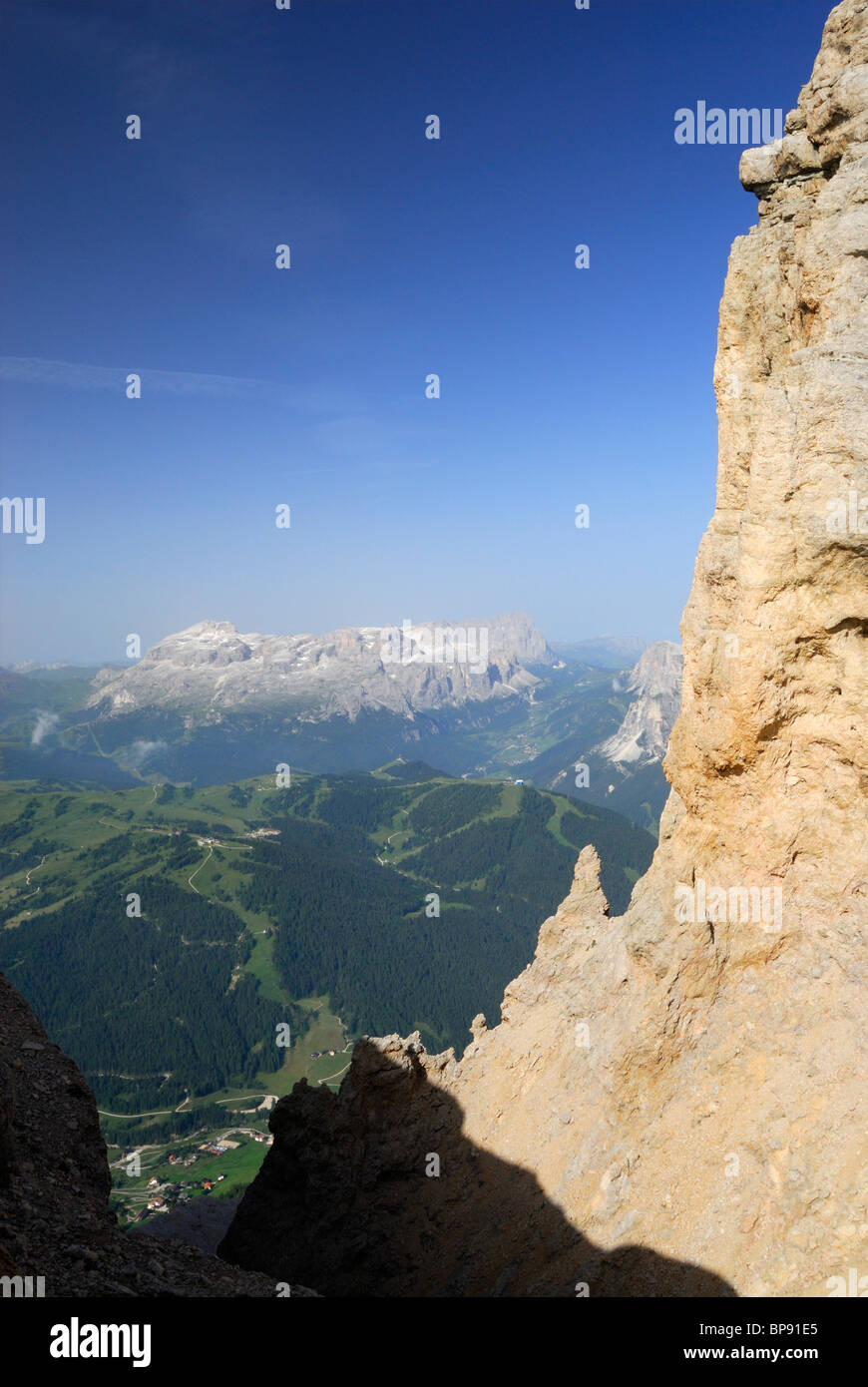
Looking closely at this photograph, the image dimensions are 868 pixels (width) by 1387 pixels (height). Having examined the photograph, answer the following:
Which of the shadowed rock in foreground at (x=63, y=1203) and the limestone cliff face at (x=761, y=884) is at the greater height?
the limestone cliff face at (x=761, y=884)

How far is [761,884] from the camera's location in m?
25.8

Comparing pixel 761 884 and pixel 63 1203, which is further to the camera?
pixel 761 884

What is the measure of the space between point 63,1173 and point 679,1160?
72.9ft

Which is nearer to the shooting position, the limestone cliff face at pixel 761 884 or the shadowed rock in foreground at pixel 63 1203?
the shadowed rock in foreground at pixel 63 1203

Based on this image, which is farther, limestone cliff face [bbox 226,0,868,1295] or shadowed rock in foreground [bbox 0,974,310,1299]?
limestone cliff face [bbox 226,0,868,1295]

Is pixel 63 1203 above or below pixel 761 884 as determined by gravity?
below

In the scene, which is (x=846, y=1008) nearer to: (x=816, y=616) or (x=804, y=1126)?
(x=804, y=1126)

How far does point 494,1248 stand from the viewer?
30.2 metres

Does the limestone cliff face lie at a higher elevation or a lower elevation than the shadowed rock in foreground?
higher

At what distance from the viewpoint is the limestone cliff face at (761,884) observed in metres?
21.9

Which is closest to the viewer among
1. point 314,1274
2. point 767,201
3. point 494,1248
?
point 767,201

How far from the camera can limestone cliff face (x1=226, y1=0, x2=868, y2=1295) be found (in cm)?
2192
